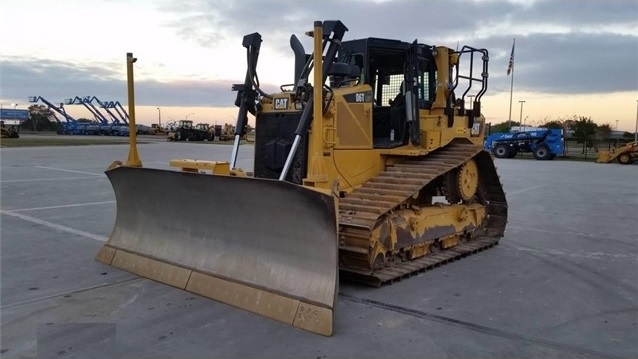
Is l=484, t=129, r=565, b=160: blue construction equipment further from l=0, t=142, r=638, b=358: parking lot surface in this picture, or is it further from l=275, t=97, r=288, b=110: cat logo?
l=275, t=97, r=288, b=110: cat logo

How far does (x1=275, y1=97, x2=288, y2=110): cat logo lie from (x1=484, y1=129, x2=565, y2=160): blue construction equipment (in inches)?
1139

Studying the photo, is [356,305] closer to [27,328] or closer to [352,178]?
[352,178]

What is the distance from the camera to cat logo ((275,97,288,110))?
6.66 metres

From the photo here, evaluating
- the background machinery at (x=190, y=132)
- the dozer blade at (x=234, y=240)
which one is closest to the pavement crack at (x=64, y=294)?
the dozer blade at (x=234, y=240)

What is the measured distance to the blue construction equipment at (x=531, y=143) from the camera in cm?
3291

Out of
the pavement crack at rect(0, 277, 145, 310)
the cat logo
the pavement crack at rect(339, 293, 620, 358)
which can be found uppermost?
the cat logo

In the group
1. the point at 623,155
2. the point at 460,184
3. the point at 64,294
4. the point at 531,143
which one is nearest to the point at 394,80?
the point at 460,184

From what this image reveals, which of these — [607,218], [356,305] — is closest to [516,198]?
[607,218]

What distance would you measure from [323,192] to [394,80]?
11.4ft

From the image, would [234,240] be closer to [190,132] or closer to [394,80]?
[394,80]

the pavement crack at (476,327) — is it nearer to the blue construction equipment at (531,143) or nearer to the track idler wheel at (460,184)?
the track idler wheel at (460,184)

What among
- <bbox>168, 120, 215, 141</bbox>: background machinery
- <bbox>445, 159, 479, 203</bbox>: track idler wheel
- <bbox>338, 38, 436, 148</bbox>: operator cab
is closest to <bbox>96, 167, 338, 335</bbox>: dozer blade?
<bbox>338, 38, 436, 148</bbox>: operator cab

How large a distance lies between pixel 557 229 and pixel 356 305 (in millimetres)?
5990

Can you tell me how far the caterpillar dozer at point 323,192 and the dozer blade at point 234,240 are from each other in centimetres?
1
